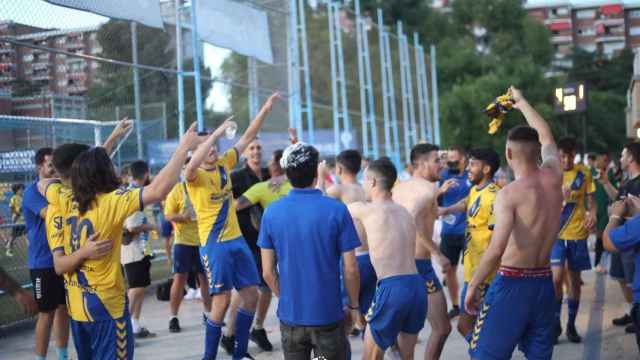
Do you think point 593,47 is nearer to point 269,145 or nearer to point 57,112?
point 269,145

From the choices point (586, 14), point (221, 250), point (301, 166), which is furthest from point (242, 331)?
point (586, 14)

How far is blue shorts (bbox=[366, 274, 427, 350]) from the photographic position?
5406mm

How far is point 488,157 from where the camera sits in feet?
25.5

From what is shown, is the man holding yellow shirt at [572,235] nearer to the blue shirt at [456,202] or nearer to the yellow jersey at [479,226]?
the yellow jersey at [479,226]

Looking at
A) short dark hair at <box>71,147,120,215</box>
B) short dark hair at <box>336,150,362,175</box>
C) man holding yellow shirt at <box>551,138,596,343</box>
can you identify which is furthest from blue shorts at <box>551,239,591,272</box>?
short dark hair at <box>71,147,120,215</box>

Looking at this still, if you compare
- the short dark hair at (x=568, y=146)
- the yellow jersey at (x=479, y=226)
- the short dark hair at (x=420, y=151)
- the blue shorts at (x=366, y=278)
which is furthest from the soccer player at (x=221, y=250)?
the short dark hair at (x=568, y=146)

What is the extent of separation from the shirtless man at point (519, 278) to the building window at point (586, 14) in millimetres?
72710

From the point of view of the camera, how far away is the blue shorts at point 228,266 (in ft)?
23.3

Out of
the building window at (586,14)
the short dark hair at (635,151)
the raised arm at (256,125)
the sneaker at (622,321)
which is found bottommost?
the sneaker at (622,321)

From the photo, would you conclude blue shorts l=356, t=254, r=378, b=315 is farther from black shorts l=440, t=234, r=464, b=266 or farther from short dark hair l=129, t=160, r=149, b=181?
short dark hair l=129, t=160, r=149, b=181

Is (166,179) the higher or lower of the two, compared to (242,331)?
higher

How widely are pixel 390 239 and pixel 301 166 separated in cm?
114

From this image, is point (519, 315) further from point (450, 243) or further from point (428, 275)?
point (450, 243)

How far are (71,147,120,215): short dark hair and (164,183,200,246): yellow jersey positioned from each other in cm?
399
